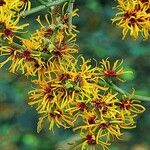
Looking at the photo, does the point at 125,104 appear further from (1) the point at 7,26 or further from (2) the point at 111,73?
(1) the point at 7,26

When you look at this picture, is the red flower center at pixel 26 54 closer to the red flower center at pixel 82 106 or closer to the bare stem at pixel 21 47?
the bare stem at pixel 21 47

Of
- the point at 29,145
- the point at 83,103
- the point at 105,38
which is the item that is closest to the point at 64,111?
the point at 83,103

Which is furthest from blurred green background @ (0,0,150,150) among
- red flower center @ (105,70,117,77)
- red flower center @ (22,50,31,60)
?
red flower center @ (22,50,31,60)

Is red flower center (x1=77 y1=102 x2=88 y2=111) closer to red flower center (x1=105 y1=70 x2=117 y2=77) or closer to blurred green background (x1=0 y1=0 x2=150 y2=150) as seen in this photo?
red flower center (x1=105 y1=70 x2=117 y2=77)

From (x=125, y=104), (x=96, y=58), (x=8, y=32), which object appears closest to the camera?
(x=8, y=32)

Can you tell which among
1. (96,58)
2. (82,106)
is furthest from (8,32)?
(96,58)

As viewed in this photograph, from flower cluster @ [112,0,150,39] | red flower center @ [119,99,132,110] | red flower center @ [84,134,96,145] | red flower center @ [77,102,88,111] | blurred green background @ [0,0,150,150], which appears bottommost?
blurred green background @ [0,0,150,150]
